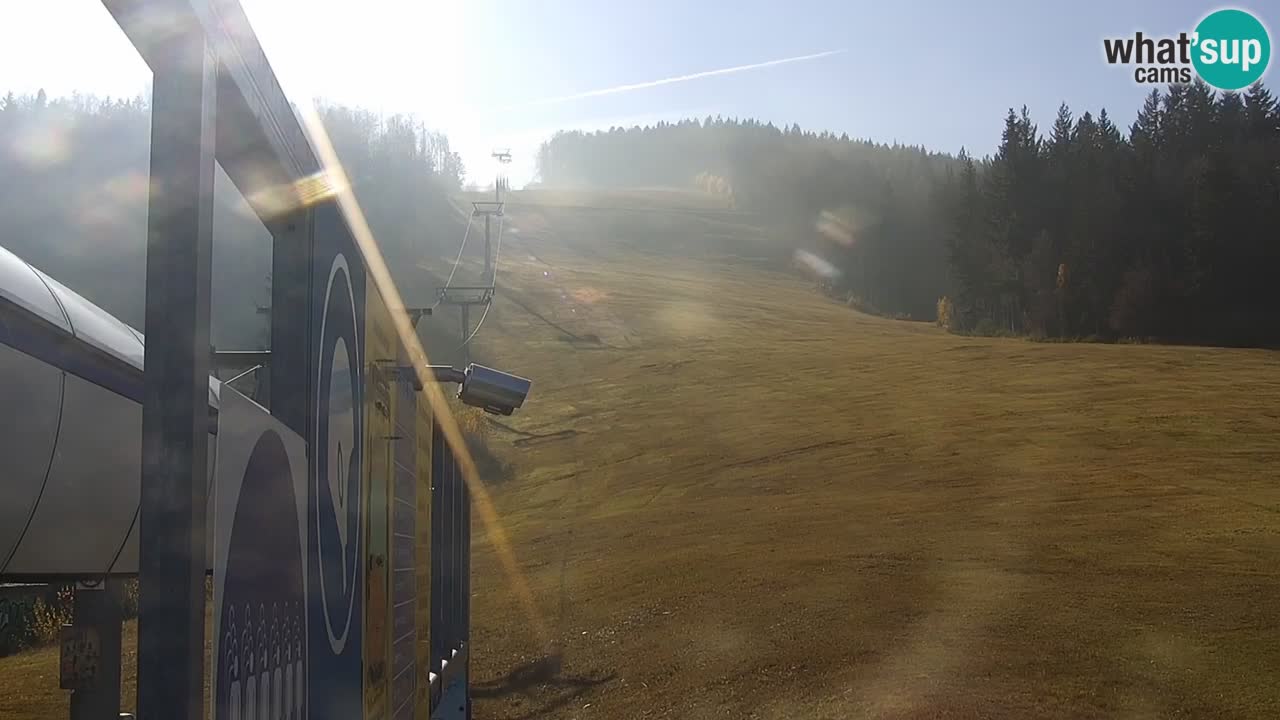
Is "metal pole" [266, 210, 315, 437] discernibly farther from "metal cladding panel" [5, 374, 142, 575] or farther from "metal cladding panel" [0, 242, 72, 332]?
"metal cladding panel" [5, 374, 142, 575]

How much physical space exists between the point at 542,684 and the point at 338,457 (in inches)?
470

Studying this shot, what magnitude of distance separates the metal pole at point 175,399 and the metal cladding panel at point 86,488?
251 centimetres

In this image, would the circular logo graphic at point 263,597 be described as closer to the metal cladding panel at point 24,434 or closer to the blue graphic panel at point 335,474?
the blue graphic panel at point 335,474

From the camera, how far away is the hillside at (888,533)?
13.3m

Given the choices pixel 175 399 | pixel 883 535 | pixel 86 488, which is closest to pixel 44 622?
pixel 883 535

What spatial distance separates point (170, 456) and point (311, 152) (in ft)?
3.43

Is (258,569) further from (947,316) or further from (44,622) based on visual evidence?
(947,316)

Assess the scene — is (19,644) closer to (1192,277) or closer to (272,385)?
(272,385)

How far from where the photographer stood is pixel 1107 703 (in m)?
12.2

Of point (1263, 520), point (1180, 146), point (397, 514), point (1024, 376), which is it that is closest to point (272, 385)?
point (397, 514)

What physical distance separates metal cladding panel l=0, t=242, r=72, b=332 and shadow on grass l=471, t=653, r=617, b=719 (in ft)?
33.9

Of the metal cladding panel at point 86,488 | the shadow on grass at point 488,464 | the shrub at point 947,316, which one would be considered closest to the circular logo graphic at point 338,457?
the metal cladding panel at point 86,488

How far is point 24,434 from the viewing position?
376 cm

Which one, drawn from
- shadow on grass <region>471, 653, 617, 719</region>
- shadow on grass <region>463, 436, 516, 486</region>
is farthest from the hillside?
shadow on grass <region>463, 436, 516, 486</region>
